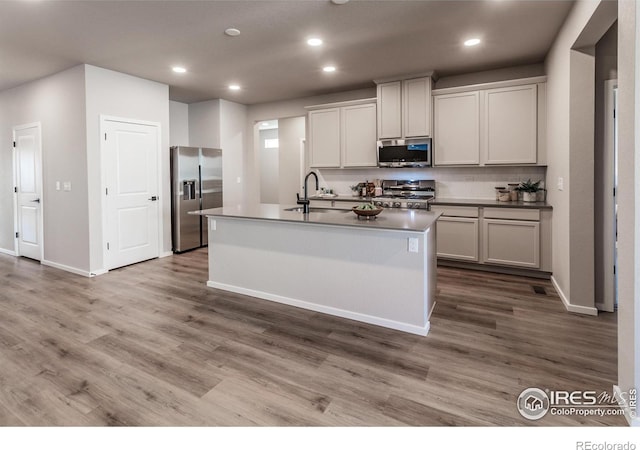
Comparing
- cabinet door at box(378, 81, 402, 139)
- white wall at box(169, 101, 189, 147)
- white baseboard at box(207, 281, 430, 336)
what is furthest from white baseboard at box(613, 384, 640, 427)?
white wall at box(169, 101, 189, 147)

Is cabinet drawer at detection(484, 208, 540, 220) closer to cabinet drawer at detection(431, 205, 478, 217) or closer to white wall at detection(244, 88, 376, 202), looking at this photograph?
cabinet drawer at detection(431, 205, 478, 217)

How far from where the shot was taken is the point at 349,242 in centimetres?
304

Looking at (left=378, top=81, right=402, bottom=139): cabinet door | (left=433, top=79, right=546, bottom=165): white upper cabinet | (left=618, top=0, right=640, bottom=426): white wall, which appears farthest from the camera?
(left=378, top=81, right=402, bottom=139): cabinet door

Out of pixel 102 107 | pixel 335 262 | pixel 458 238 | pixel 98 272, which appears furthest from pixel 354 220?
pixel 102 107

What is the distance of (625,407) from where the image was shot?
1.80 metres

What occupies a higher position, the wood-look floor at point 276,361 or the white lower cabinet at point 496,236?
the white lower cabinet at point 496,236

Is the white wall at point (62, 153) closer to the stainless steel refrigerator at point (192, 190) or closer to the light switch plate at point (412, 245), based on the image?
the stainless steel refrigerator at point (192, 190)

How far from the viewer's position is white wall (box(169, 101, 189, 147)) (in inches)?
260

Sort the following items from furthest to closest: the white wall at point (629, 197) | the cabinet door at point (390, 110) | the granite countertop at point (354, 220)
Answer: the cabinet door at point (390, 110) < the granite countertop at point (354, 220) < the white wall at point (629, 197)

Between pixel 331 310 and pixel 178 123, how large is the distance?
517 centimetres

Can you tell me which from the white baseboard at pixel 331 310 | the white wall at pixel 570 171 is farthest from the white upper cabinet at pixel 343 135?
the white baseboard at pixel 331 310

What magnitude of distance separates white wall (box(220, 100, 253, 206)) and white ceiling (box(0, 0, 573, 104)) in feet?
4.72

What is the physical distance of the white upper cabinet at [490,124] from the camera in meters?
4.33

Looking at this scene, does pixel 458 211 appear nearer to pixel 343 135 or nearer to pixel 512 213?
pixel 512 213
